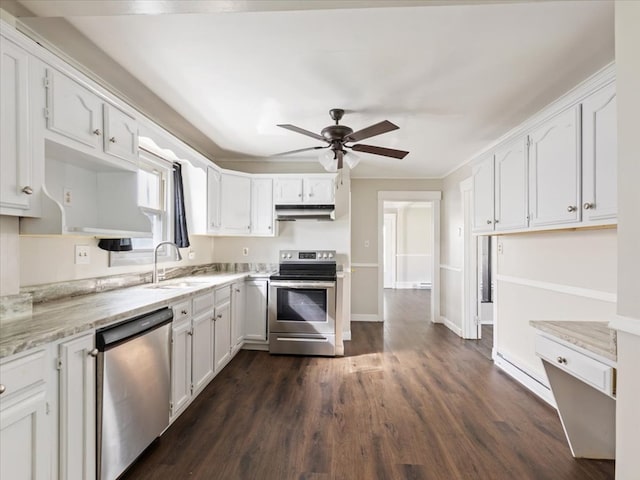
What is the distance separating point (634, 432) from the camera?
115 centimetres

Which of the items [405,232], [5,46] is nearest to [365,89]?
[5,46]

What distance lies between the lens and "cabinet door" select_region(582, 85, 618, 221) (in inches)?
69.4

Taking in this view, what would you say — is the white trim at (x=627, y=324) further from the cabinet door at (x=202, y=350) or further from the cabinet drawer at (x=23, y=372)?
the cabinet door at (x=202, y=350)

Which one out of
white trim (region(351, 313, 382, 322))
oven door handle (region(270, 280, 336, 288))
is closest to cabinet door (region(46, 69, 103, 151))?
oven door handle (region(270, 280, 336, 288))

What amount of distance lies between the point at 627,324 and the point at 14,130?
2628 millimetres

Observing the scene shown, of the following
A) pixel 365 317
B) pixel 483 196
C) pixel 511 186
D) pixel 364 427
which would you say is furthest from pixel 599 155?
pixel 365 317

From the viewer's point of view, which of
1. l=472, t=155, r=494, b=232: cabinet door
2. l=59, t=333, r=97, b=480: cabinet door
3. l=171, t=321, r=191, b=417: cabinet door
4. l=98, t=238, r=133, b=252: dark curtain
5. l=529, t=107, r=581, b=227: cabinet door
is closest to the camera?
l=59, t=333, r=97, b=480: cabinet door

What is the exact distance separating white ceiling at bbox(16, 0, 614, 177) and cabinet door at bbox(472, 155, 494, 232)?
43 centimetres

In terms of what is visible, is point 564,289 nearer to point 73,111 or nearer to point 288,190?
point 288,190

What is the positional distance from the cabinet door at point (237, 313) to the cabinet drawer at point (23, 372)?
208cm

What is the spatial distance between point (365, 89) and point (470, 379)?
2.81 m

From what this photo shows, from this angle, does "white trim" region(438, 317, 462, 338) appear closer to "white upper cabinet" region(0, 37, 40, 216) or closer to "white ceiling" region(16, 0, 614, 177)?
"white ceiling" region(16, 0, 614, 177)

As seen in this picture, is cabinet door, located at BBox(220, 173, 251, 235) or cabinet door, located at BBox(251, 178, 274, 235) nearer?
cabinet door, located at BBox(220, 173, 251, 235)

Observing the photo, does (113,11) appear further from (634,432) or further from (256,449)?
(634,432)
